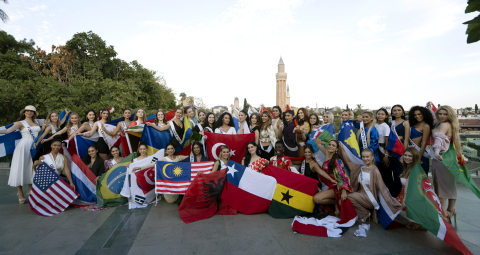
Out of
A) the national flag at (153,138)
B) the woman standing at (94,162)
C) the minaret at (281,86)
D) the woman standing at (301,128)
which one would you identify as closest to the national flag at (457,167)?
the woman standing at (301,128)

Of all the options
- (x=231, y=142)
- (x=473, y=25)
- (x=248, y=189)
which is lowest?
(x=248, y=189)

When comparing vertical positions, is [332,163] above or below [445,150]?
below

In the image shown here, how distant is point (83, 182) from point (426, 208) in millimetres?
6053

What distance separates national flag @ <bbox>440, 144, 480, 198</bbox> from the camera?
366cm

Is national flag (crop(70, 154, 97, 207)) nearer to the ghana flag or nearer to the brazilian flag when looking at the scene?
the brazilian flag

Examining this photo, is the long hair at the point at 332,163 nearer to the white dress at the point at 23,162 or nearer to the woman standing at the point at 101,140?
the woman standing at the point at 101,140

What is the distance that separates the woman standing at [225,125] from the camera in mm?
5770

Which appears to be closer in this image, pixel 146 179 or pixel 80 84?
pixel 146 179

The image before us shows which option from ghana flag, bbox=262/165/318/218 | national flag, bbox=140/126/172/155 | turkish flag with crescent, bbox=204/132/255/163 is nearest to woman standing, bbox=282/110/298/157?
turkish flag with crescent, bbox=204/132/255/163

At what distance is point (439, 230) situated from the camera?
3088 millimetres

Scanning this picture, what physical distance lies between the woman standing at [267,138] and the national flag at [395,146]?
7.49ft

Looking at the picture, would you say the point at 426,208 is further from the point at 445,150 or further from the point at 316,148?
the point at 316,148

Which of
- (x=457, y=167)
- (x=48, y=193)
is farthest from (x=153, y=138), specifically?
(x=457, y=167)

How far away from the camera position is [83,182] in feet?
15.8
